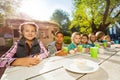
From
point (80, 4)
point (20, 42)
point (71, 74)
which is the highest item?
point (80, 4)

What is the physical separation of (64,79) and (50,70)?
0.30 meters

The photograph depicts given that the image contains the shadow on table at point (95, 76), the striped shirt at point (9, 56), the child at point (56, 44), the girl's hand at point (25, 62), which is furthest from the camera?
the child at point (56, 44)

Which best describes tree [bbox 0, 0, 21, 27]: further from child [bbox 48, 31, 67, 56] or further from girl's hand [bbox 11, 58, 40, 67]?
girl's hand [bbox 11, 58, 40, 67]

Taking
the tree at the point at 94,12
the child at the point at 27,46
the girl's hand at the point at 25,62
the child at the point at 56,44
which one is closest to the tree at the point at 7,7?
the tree at the point at 94,12

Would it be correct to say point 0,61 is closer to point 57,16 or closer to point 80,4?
point 80,4

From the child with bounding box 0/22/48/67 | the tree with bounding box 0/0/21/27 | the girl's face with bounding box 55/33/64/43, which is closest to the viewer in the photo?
the child with bounding box 0/22/48/67

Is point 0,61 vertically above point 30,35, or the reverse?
point 30,35

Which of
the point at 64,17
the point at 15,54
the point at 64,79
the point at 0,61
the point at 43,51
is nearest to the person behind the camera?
the point at 64,79

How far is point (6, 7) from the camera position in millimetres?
11172

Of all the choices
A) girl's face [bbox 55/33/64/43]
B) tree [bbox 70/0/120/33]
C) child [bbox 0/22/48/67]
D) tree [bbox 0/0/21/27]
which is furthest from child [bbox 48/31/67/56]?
tree [bbox 0/0/21/27]

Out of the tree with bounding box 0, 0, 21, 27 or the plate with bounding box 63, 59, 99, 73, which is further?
the tree with bounding box 0, 0, 21, 27

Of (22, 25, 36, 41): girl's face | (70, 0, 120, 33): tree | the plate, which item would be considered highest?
(70, 0, 120, 33): tree

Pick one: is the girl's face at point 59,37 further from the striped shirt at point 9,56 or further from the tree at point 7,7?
the tree at point 7,7

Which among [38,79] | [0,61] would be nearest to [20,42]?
[0,61]
